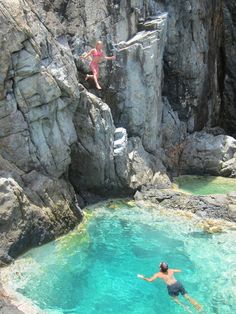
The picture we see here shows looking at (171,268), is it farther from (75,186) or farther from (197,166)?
(197,166)

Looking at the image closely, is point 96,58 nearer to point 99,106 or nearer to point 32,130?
point 99,106

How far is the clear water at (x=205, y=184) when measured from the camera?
23.6 meters

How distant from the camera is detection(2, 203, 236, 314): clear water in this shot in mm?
13945

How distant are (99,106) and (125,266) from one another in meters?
7.52

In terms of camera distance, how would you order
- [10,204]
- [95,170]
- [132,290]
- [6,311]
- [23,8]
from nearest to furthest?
[6,311], [132,290], [10,204], [23,8], [95,170]

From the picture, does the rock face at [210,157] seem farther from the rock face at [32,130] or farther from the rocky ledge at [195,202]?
the rock face at [32,130]

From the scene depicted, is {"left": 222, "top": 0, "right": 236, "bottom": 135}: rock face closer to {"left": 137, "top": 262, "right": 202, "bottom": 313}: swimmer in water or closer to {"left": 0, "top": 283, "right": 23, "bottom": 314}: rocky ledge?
{"left": 137, "top": 262, "right": 202, "bottom": 313}: swimmer in water

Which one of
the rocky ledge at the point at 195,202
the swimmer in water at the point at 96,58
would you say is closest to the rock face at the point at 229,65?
the rocky ledge at the point at 195,202

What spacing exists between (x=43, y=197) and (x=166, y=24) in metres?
12.8

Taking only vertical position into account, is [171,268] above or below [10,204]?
below

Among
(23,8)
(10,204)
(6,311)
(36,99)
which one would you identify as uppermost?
(23,8)

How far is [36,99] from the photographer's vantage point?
17375 mm

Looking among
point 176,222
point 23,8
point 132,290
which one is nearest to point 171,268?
point 132,290

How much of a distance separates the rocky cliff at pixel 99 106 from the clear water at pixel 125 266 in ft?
3.28
